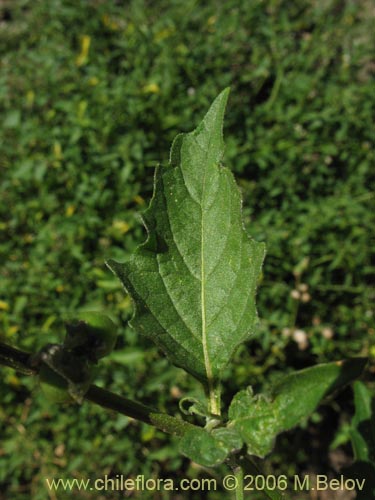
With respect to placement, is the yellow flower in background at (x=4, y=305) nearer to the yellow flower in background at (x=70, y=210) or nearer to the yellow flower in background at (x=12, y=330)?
the yellow flower in background at (x=12, y=330)

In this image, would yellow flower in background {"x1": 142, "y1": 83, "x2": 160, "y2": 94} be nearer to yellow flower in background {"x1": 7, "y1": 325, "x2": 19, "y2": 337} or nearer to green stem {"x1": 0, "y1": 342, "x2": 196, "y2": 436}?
yellow flower in background {"x1": 7, "y1": 325, "x2": 19, "y2": 337}

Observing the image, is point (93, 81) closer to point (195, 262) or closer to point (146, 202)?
point (146, 202)

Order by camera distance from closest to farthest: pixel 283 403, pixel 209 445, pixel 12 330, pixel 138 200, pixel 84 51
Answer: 1. pixel 209 445
2. pixel 283 403
3. pixel 12 330
4. pixel 138 200
5. pixel 84 51

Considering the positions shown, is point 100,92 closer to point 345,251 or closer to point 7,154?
point 7,154

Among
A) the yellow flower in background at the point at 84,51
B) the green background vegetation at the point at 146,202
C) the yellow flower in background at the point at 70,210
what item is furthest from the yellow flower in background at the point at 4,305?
the yellow flower in background at the point at 84,51

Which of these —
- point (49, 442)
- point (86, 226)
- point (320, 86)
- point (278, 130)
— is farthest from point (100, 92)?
point (49, 442)

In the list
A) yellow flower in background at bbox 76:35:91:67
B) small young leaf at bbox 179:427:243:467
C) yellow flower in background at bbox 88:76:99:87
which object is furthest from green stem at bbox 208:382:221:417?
yellow flower in background at bbox 76:35:91:67

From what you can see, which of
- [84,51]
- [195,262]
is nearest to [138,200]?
[84,51]
